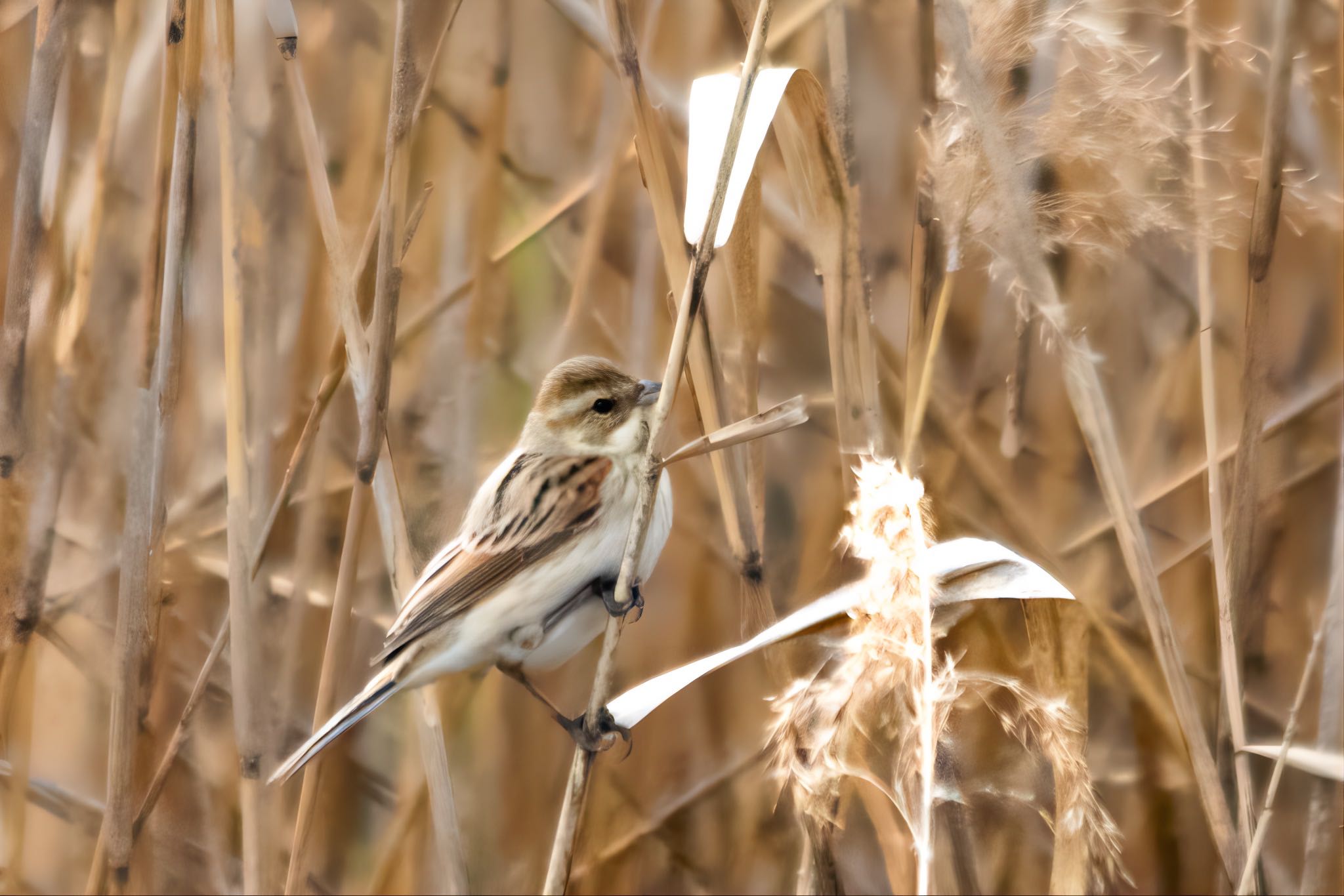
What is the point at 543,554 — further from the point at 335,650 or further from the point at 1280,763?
the point at 1280,763

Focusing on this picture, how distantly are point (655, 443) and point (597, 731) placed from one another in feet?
1.17

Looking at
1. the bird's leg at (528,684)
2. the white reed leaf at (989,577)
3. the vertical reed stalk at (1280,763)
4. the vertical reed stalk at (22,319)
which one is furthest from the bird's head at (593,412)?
the vertical reed stalk at (1280,763)

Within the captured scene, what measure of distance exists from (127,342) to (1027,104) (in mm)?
1303

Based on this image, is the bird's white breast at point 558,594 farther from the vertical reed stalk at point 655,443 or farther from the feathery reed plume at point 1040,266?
the feathery reed plume at point 1040,266

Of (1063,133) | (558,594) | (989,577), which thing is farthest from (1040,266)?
(558,594)

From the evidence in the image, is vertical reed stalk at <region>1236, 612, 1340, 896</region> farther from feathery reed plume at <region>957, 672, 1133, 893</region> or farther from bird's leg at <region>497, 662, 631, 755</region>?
bird's leg at <region>497, 662, 631, 755</region>

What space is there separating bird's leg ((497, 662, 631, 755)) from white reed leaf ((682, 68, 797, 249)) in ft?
1.93

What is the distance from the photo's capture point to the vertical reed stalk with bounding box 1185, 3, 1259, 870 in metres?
1.26

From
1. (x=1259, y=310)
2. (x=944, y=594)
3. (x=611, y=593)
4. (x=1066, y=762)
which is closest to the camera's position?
(x=1066, y=762)

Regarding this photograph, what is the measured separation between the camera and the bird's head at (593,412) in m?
1.19

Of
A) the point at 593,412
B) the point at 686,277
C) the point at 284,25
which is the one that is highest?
the point at 284,25

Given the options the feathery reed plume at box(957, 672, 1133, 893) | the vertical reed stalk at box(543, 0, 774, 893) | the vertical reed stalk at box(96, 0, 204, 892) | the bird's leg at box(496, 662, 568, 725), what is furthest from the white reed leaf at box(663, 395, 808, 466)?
the vertical reed stalk at box(96, 0, 204, 892)

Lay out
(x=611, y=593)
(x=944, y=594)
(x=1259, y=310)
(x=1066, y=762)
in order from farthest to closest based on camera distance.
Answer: (x=1259, y=310)
(x=611, y=593)
(x=944, y=594)
(x=1066, y=762)

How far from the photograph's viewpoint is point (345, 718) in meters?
1.20
